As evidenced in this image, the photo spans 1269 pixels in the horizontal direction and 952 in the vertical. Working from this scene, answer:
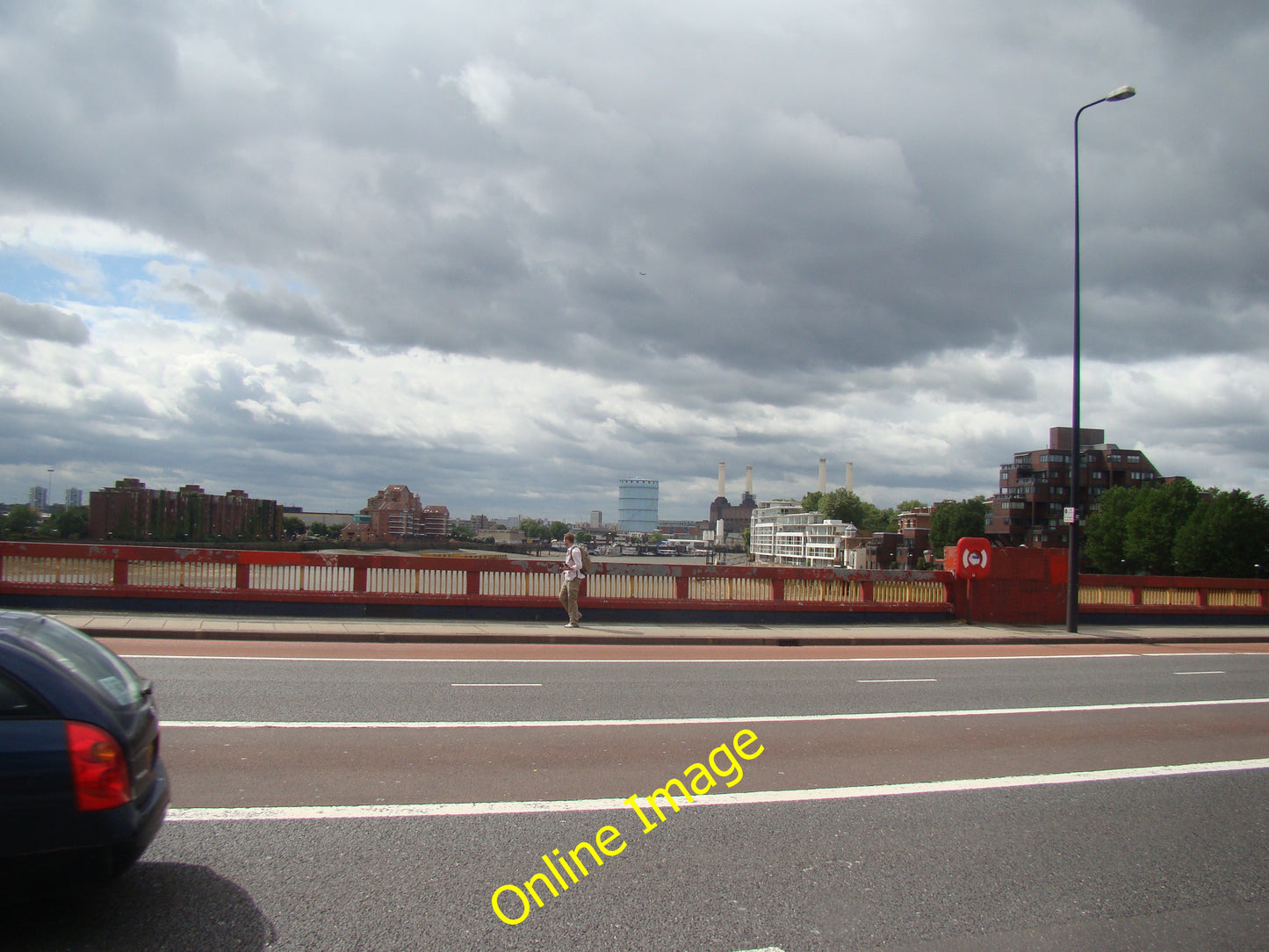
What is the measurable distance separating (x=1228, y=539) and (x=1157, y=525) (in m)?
8.76

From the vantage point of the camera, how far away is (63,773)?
3.82 meters

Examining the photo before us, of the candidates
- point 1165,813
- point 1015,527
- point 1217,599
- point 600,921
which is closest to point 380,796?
point 600,921

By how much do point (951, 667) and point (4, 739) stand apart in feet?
44.4

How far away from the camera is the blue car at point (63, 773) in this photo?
3.75 metres

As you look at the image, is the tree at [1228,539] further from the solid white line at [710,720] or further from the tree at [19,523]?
the tree at [19,523]

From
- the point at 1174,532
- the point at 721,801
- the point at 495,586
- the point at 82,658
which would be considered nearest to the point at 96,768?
the point at 82,658

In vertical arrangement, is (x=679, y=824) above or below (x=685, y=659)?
above

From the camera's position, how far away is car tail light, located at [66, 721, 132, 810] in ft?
12.7

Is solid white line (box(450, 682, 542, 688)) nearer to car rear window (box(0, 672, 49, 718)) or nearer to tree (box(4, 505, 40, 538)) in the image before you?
car rear window (box(0, 672, 49, 718))

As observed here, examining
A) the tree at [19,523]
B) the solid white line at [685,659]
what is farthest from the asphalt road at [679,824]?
the tree at [19,523]

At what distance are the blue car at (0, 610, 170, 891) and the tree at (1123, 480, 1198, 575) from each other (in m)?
107

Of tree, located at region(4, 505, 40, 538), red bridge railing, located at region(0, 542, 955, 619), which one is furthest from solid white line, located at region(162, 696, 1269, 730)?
tree, located at region(4, 505, 40, 538)

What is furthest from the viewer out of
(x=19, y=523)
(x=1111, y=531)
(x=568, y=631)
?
(x=1111, y=531)

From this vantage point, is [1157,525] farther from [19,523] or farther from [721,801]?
[721,801]
